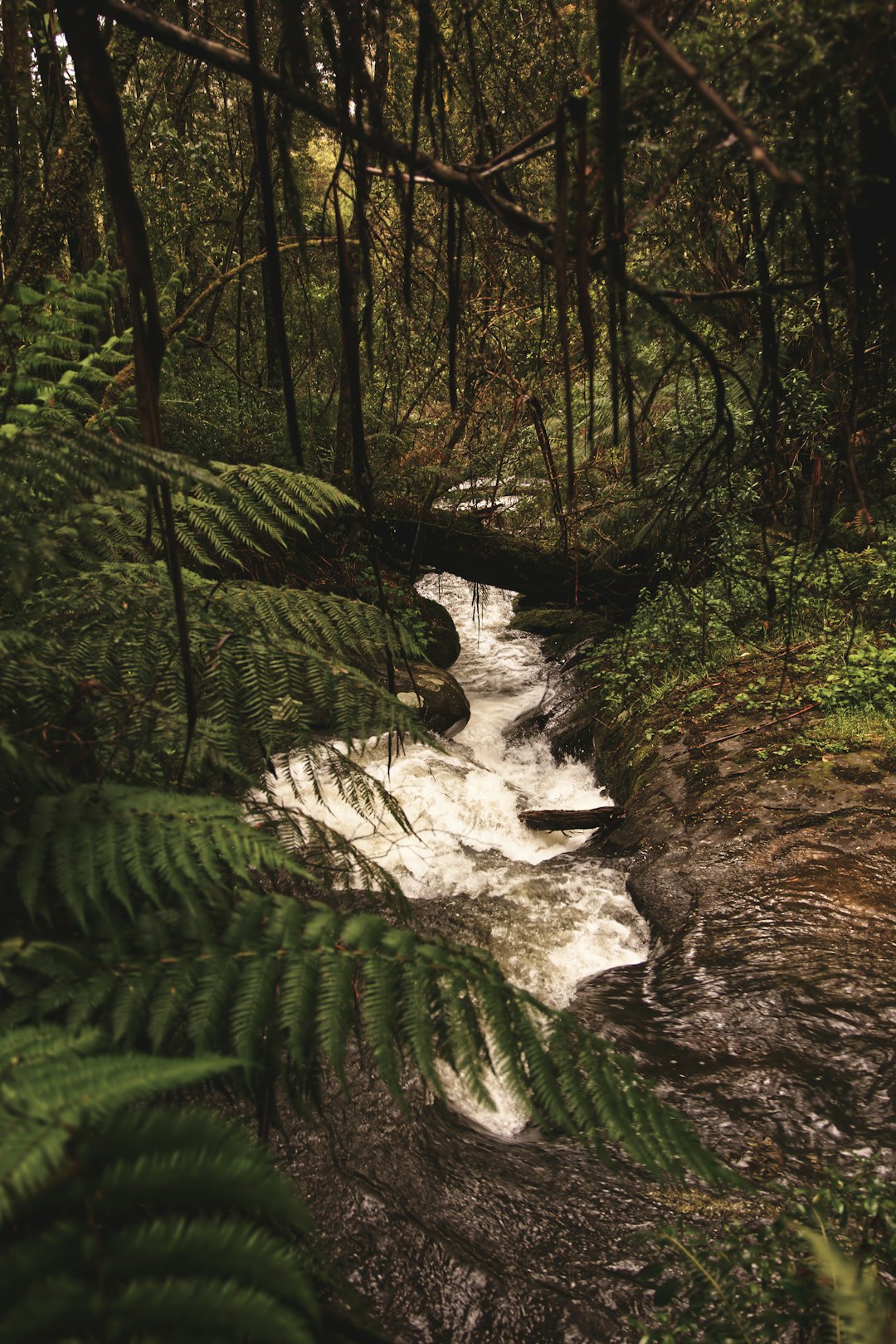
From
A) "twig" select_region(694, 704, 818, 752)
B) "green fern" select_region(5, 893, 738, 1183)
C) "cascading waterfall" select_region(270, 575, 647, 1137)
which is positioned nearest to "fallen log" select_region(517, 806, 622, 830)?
"cascading waterfall" select_region(270, 575, 647, 1137)

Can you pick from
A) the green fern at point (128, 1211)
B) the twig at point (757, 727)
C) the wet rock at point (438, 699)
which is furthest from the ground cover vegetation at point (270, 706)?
the wet rock at point (438, 699)

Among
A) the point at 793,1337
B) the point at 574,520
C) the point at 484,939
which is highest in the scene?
the point at 574,520

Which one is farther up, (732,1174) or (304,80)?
(304,80)

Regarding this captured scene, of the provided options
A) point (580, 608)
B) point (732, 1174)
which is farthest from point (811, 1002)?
point (580, 608)

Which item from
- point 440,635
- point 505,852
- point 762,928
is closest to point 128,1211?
point 762,928

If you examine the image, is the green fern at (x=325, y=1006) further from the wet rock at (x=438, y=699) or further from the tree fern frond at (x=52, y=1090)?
the wet rock at (x=438, y=699)

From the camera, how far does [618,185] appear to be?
997mm

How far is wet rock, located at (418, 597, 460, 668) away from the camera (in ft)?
26.8

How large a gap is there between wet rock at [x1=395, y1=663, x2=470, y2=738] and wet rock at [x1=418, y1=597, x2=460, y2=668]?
680 mm

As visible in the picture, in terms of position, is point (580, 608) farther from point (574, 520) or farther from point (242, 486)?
point (242, 486)

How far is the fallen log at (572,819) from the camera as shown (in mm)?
5219

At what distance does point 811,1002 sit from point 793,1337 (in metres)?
1.62

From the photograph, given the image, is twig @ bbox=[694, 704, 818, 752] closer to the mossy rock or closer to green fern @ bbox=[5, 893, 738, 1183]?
the mossy rock

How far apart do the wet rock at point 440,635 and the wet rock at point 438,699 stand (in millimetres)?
680
